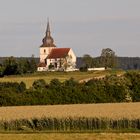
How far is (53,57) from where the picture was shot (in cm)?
16538

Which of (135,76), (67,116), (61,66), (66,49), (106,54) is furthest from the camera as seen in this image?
(66,49)

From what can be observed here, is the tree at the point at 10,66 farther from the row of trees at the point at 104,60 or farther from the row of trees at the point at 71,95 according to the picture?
the row of trees at the point at 71,95

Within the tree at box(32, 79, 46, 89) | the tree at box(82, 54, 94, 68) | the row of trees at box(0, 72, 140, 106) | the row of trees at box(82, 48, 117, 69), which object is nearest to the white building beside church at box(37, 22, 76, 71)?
the tree at box(82, 54, 94, 68)

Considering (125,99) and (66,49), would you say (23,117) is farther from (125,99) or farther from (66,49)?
(66,49)

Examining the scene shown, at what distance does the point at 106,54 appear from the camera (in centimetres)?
13800

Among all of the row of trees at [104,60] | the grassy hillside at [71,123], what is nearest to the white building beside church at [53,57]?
the row of trees at [104,60]

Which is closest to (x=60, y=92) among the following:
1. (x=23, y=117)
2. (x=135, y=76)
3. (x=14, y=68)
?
(x=135, y=76)

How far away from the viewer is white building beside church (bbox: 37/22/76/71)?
150 meters

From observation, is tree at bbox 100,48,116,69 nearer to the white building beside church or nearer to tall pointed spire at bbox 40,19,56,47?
the white building beside church

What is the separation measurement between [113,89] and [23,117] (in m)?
24.1

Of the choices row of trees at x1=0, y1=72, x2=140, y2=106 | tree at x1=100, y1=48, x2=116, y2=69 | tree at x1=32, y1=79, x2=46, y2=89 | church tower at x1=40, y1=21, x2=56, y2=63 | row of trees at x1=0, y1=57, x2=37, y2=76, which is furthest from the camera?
church tower at x1=40, y1=21, x2=56, y2=63

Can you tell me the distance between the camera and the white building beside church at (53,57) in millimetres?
150500

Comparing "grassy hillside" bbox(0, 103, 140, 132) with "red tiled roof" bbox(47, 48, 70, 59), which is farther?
"red tiled roof" bbox(47, 48, 70, 59)

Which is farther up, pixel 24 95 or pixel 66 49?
pixel 66 49
